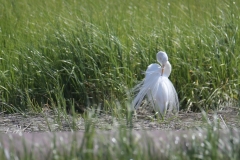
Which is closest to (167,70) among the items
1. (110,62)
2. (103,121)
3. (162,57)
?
(162,57)

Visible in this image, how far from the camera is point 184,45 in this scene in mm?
4871

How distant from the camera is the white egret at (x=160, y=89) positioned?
434 cm

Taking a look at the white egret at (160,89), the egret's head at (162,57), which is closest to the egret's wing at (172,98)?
the white egret at (160,89)

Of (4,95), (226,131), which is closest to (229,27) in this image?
(4,95)

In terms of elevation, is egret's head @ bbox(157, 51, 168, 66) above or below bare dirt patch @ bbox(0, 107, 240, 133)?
above

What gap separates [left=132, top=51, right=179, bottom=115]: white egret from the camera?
4340 mm

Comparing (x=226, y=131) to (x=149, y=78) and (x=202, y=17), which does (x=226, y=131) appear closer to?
(x=149, y=78)

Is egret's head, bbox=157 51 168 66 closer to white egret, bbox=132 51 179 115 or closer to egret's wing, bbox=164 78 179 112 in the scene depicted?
white egret, bbox=132 51 179 115

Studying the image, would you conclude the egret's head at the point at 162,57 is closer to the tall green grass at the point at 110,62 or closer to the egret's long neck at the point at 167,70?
the egret's long neck at the point at 167,70

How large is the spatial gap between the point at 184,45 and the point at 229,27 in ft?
1.42

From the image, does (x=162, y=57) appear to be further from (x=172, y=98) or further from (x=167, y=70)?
(x=172, y=98)

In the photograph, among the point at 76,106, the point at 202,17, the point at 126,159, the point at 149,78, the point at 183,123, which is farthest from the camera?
the point at 202,17

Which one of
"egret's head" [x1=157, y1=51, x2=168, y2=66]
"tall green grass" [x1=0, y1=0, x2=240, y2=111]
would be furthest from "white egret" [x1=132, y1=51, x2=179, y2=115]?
"tall green grass" [x1=0, y1=0, x2=240, y2=111]

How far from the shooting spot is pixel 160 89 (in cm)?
438
